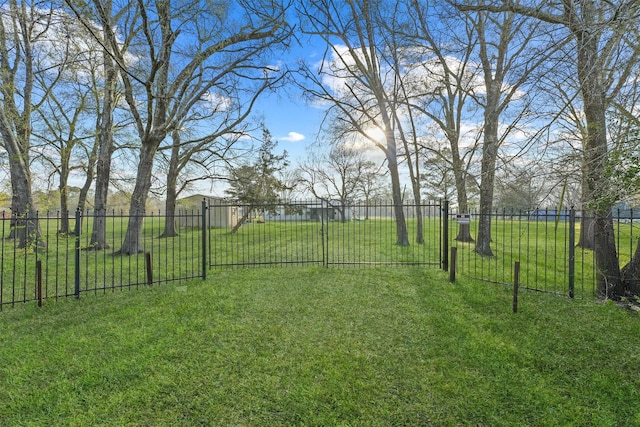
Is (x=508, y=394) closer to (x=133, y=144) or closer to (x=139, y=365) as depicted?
(x=139, y=365)

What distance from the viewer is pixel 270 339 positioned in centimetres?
370

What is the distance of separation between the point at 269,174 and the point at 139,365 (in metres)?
18.9

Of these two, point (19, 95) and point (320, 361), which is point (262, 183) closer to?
point (19, 95)

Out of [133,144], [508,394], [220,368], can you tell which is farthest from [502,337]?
[133,144]

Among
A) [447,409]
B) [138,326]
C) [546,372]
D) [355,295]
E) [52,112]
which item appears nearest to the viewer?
[447,409]

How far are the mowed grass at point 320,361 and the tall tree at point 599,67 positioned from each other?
3.41 ft

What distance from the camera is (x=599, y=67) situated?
142 inches

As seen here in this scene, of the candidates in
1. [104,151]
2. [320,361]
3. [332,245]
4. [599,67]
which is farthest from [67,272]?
[599,67]

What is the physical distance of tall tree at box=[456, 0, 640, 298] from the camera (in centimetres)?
300

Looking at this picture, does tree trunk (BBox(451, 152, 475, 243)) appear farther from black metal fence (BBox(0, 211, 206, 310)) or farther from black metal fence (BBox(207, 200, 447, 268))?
black metal fence (BBox(0, 211, 206, 310))

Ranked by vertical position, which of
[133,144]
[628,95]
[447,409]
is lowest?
[447,409]

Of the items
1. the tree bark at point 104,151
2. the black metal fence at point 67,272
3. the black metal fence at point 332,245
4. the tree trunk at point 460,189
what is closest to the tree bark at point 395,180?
the black metal fence at point 332,245

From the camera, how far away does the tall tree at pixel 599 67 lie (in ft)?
9.84

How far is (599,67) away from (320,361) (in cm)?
480
